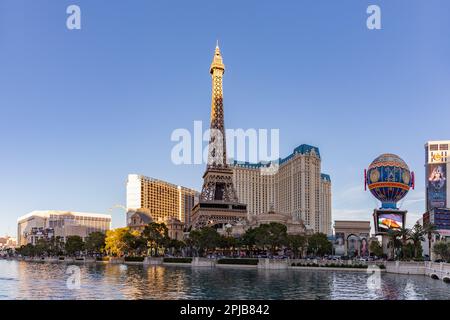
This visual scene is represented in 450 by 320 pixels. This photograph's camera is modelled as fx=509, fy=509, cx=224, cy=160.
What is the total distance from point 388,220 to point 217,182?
3086 inches

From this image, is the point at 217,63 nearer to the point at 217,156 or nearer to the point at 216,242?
the point at 217,156

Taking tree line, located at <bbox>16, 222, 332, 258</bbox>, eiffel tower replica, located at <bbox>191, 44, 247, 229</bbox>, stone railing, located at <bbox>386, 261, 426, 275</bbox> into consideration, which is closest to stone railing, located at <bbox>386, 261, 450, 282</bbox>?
stone railing, located at <bbox>386, 261, 426, 275</bbox>

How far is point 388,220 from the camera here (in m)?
117

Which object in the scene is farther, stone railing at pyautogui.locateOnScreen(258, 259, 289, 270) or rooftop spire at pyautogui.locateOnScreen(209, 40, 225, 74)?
rooftop spire at pyautogui.locateOnScreen(209, 40, 225, 74)

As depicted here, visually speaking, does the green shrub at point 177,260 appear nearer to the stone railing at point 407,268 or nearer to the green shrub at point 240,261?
the green shrub at point 240,261

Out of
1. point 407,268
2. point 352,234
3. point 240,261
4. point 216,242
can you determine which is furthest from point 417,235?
point 352,234

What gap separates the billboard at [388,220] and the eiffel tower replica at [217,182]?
198 feet

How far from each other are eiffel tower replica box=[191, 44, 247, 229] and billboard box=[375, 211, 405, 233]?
6021 centimetres

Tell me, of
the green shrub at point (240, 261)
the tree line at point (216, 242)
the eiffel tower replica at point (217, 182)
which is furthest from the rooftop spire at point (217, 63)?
the green shrub at point (240, 261)

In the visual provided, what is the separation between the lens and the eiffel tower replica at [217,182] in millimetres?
173000

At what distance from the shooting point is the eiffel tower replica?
17300cm

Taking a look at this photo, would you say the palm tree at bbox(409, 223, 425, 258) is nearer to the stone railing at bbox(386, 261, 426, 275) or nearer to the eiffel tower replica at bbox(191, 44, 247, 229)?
the stone railing at bbox(386, 261, 426, 275)
